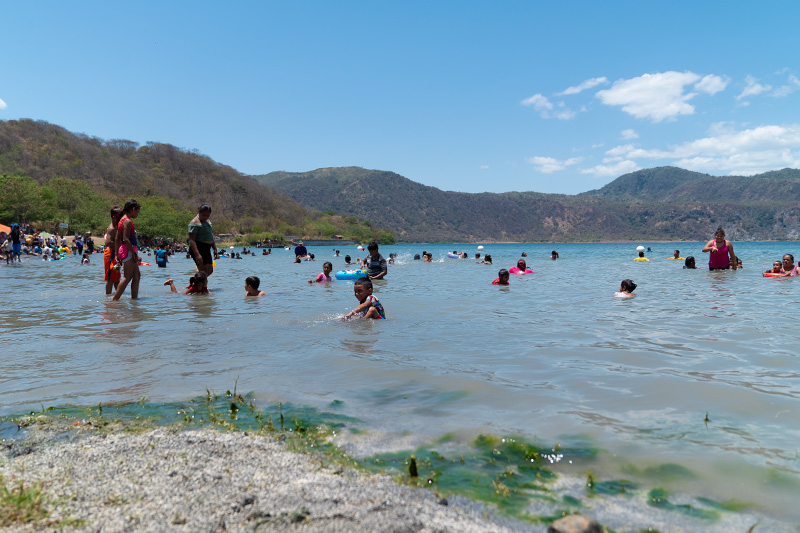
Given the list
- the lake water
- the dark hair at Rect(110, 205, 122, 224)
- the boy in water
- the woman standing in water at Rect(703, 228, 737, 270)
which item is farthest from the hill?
the woman standing in water at Rect(703, 228, 737, 270)

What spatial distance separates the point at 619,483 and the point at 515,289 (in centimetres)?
1122

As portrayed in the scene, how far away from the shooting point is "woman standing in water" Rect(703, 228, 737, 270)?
16.1 metres

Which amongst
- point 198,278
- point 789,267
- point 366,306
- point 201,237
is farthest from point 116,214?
point 789,267

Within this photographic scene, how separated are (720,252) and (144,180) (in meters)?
126

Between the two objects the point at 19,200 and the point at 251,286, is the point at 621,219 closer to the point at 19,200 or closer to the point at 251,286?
the point at 19,200

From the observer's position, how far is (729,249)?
643 inches

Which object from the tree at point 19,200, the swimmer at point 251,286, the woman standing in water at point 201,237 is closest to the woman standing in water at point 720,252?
the swimmer at point 251,286

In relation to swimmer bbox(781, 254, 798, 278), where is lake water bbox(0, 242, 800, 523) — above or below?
below

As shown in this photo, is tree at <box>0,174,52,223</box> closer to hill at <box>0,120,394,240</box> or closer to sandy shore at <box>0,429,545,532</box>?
hill at <box>0,120,394,240</box>

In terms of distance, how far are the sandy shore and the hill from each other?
63.5 m

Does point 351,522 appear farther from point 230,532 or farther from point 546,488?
point 546,488

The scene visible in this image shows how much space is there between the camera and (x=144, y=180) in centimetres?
11925

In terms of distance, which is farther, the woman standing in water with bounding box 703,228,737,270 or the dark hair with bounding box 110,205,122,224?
the woman standing in water with bounding box 703,228,737,270

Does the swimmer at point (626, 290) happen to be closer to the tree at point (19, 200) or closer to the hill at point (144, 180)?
the tree at point (19, 200)
